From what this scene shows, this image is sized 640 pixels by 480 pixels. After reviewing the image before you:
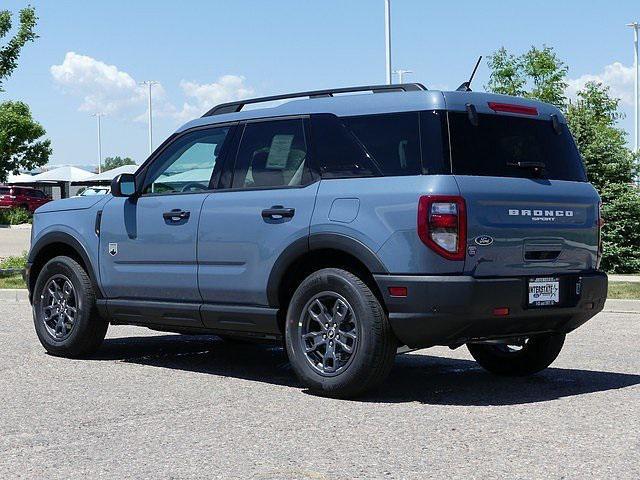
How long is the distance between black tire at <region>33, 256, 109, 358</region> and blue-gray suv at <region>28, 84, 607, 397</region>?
1.18 ft

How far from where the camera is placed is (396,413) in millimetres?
6836

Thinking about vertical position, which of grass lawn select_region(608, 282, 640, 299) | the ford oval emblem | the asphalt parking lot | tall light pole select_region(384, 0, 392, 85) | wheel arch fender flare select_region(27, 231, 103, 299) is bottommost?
grass lawn select_region(608, 282, 640, 299)

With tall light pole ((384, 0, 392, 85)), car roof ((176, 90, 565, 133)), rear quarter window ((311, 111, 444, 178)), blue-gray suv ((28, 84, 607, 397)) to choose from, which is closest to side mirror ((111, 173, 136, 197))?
blue-gray suv ((28, 84, 607, 397))

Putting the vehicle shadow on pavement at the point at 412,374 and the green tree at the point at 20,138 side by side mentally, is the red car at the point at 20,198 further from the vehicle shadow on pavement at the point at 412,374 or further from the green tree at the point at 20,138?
the vehicle shadow on pavement at the point at 412,374

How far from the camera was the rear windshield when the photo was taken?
7.16 metres

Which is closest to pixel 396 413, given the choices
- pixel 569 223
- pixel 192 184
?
pixel 569 223

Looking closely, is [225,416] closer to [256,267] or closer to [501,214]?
[256,267]

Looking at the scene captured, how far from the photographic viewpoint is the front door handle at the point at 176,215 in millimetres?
8344

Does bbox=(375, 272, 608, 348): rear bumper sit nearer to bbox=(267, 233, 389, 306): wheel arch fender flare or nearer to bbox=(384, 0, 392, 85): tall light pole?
bbox=(267, 233, 389, 306): wheel arch fender flare

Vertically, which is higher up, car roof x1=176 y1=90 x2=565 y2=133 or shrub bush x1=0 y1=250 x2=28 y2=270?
car roof x1=176 y1=90 x2=565 y2=133

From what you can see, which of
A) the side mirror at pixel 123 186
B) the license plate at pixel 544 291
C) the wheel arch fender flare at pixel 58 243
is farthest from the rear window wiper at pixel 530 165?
the wheel arch fender flare at pixel 58 243

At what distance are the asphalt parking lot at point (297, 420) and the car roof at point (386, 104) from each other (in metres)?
1.92

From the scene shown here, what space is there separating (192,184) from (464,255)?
2.52 metres

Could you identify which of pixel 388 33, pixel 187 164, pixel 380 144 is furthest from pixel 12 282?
pixel 388 33
